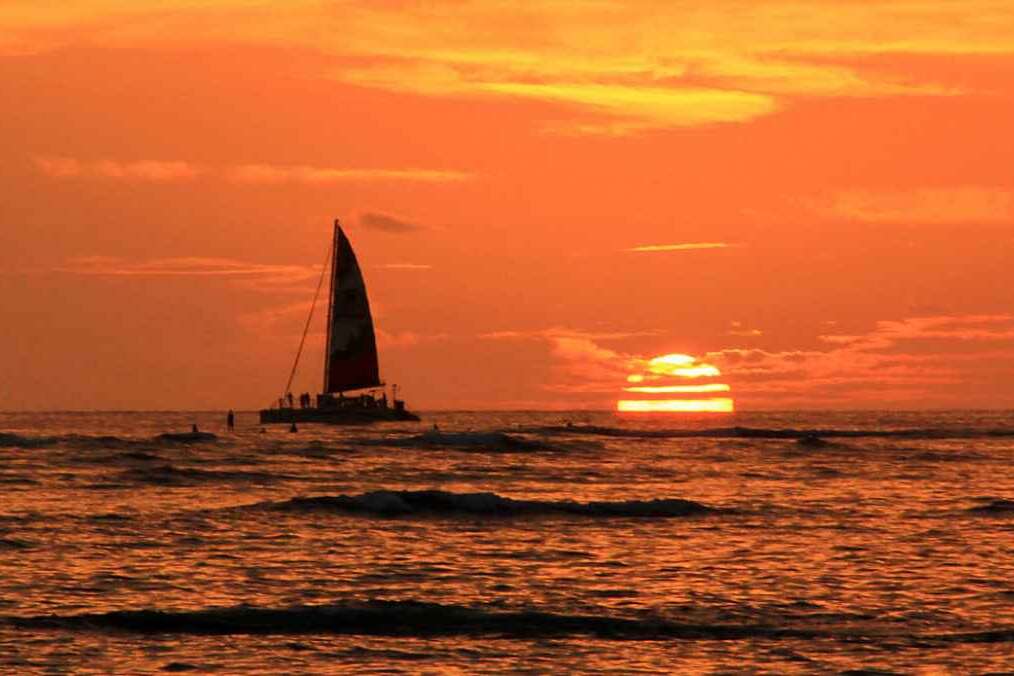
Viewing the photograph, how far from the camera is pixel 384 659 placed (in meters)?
25.4

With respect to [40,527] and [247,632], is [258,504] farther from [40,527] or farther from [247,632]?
[247,632]

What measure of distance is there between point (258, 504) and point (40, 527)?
9632mm

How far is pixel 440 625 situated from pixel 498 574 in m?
6.75

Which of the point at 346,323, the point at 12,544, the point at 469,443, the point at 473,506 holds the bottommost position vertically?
the point at 12,544

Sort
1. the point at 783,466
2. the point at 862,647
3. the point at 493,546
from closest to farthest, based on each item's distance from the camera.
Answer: the point at 862,647
the point at 493,546
the point at 783,466

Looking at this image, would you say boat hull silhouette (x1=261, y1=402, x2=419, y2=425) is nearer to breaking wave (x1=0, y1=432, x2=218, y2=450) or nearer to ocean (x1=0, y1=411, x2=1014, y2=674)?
→ breaking wave (x1=0, y1=432, x2=218, y2=450)

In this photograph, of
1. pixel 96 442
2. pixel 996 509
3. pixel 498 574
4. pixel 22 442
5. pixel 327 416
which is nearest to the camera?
pixel 498 574

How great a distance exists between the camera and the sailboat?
138 meters

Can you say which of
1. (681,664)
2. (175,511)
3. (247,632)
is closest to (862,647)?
(681,664)

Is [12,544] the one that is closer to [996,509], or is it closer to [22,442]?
[996,509]

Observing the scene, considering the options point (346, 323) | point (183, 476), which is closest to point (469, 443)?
point (346, 323)

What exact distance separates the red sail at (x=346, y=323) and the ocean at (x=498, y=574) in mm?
68693

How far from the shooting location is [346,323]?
140 metres

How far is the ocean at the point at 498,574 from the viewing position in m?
25.7
